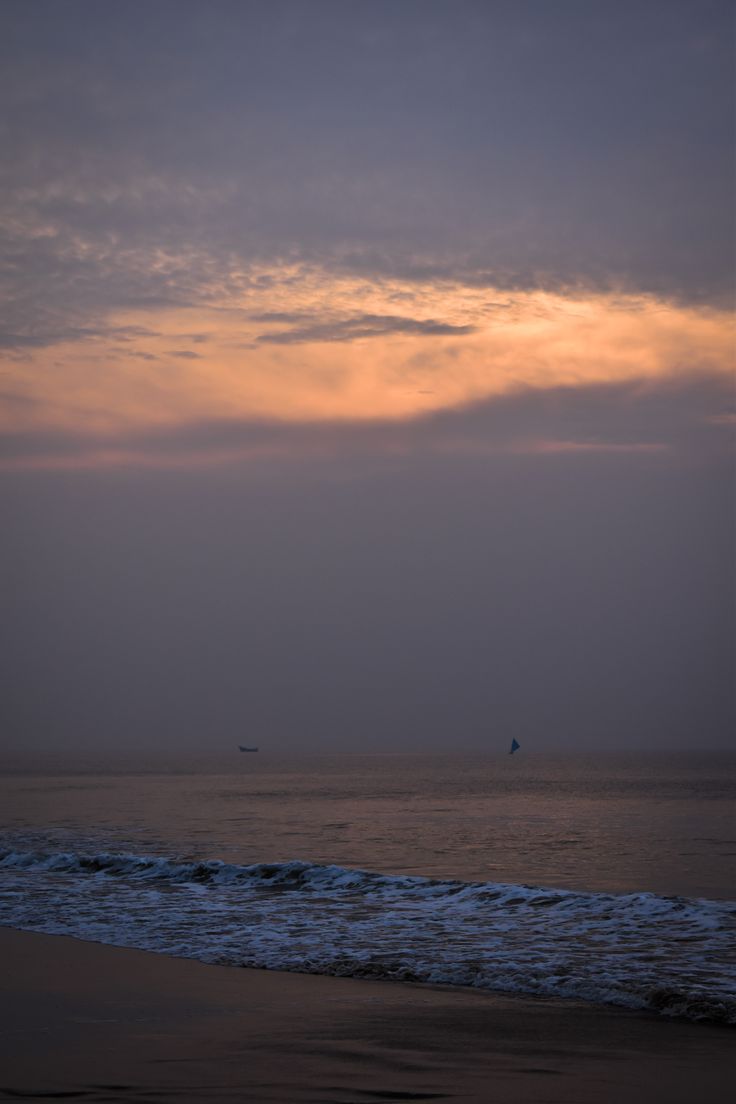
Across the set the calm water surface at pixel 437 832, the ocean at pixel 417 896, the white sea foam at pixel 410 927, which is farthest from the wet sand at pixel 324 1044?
the calm water surface at pixel 437 832

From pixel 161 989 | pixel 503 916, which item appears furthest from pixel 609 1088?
pixel 503 916

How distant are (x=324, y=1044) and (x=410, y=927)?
7252 mm

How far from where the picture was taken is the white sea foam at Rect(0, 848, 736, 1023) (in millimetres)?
11734

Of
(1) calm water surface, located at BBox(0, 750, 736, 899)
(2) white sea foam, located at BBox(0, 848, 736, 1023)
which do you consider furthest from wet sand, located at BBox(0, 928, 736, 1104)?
(1) calm water surface, located at BBox(0, 750, 736, 899)

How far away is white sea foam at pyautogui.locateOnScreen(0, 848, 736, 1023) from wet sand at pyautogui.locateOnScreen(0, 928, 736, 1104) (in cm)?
87

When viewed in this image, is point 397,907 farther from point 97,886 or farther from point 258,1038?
point 258,1038

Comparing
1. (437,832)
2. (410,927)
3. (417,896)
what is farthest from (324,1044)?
(437,832)

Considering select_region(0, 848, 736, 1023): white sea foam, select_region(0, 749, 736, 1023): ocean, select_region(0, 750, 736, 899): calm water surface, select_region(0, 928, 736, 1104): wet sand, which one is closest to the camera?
select_region(0, 928, 736, 1104): wet sand

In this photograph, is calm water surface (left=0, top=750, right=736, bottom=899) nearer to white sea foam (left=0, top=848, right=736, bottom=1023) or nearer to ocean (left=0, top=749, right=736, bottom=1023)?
ocean (left=0, top=749, right=736, bottom=1023)

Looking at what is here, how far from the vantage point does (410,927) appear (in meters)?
15.5

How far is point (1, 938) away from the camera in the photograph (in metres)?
14.6

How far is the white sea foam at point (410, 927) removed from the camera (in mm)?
11734

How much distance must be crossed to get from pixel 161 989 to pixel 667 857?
1850 centimetres

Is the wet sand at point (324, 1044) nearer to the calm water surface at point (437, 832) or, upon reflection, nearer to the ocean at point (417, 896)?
the ocean at point (417, 896)
